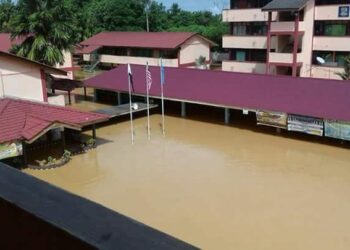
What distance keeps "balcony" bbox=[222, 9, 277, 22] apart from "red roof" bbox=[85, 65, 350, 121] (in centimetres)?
963

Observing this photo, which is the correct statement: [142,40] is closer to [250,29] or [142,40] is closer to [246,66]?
[250,29]

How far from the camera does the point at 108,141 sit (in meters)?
22.1

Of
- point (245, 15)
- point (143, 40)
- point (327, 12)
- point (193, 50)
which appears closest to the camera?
point (327, 12)

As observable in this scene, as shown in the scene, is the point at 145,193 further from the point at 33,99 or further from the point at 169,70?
the point at 169,70

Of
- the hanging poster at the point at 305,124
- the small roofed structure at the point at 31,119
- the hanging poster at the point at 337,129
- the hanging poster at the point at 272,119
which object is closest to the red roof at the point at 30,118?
the small roofed structure at the point at 31,119

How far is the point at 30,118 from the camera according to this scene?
725 inches

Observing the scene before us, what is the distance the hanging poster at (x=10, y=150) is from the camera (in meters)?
16.6

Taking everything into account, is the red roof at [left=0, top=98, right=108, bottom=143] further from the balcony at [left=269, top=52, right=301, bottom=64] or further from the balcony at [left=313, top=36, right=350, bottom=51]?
the balcony at [left=313, top=36, right=350, bottom=51]

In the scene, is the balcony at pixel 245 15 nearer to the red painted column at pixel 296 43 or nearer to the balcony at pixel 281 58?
the red painted column at pixel 296 43

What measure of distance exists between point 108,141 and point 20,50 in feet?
36.7

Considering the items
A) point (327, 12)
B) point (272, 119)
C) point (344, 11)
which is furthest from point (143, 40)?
point (272, 119)

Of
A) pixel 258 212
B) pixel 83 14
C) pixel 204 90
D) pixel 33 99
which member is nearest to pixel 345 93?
pixel 204 90

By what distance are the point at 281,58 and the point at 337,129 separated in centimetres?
1308

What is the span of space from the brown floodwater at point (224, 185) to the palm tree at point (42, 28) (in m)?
8.25
